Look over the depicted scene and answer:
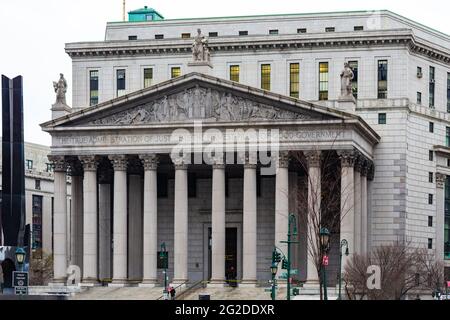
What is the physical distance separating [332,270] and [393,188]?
10.5 m

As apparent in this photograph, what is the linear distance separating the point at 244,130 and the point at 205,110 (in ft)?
12.8

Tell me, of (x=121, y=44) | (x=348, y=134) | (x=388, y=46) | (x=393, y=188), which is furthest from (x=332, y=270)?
(x=121, y=44)

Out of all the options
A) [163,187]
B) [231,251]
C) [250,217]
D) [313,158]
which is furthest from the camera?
[163,187]

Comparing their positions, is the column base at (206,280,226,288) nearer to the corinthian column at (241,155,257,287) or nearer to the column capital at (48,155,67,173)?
the corinthian column at (241,155,257,287)

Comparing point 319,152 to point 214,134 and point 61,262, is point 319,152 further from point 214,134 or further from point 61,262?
point 61,262

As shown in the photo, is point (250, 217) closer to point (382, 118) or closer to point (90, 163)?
point (90, 163)

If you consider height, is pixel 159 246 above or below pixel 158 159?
below

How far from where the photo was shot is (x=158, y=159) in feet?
297

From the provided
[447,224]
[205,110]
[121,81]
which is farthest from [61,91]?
[447,224]

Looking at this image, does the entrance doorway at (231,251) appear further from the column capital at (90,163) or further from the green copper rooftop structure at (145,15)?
the green copper rooftop structure at (145,15)

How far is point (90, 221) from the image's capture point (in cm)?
9006

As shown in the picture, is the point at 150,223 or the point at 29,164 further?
the point at 29,164

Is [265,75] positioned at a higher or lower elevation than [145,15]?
lower

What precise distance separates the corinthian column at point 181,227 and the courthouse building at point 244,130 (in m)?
0.11
